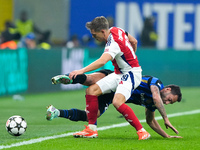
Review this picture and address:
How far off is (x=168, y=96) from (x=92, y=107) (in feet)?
3.47

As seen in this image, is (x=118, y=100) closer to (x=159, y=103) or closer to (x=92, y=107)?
(x=92, y=107)

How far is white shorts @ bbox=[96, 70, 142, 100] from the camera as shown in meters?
8.18

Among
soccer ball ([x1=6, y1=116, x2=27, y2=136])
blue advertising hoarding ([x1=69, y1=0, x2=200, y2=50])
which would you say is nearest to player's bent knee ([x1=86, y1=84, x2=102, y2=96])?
soccer ball ([x1=6, y1=116, x2=27, y2=136])

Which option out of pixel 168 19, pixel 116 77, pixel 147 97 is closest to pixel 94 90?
pixel 116 77

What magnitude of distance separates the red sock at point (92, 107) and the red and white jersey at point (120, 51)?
0.54 meters

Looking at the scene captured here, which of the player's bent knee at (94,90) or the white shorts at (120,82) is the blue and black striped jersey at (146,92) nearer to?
the white shorts at (120,82)

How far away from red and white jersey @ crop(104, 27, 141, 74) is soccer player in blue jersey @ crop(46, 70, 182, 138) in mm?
319

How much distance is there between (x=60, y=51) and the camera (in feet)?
59.0

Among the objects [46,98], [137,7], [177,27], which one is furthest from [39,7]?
[46,98]

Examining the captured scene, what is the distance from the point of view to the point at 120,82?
8.23 meters

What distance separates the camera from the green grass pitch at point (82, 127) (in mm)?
7570

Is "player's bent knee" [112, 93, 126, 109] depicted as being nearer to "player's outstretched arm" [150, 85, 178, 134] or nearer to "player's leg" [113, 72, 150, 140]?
"player's leg" [113, 72, 150, 140]

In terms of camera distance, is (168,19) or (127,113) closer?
(127,113)

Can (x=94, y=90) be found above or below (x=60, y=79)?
below
